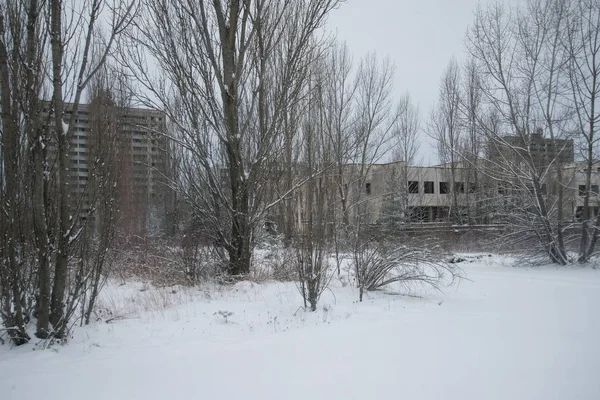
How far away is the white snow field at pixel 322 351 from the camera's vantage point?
3125 mm

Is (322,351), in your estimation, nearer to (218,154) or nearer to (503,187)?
(218,154)

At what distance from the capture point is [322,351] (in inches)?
157

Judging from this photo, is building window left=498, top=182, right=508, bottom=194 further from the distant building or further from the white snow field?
the white snow field

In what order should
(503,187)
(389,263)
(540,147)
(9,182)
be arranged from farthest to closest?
(503,187) → (540,147) → (389,263) → (9,182)

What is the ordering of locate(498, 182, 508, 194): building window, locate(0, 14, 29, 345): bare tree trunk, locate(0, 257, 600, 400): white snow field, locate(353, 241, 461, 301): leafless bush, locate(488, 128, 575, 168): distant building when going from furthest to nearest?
locate(498, 182, 508, 194): building window < locate(488, 128, 575, 168): distant building < locate(353, 241, 461, 301): leafless bush < locate(0, 14, 29, 345): bare tree trunk < locate(0, 257, 600, 400): white snow field

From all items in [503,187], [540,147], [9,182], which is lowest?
[9,182]

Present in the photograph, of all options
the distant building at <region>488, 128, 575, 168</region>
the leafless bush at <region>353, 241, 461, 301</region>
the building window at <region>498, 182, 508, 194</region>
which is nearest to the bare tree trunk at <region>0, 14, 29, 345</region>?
the leafless bush at <region>353, 241, 461, 301</region>

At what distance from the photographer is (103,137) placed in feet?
14.9

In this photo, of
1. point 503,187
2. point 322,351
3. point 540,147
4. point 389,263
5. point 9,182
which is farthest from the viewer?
point 503,187

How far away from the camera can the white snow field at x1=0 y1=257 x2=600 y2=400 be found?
10.3 feet

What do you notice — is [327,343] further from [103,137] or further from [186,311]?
[103,137]

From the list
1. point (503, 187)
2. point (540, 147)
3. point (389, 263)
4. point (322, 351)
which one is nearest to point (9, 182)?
point (322, 351)

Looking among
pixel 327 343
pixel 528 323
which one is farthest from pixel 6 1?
pixel 528 323

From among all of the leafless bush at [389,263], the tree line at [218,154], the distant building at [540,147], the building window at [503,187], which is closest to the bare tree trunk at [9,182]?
the tree line at [218,154]
